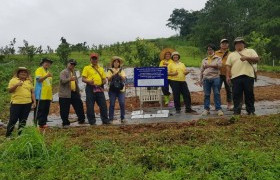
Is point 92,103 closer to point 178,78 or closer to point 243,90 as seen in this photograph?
point 178,78

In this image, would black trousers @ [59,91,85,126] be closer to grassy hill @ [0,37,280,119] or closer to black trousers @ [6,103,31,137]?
black trousers @ [6,103,31,137]

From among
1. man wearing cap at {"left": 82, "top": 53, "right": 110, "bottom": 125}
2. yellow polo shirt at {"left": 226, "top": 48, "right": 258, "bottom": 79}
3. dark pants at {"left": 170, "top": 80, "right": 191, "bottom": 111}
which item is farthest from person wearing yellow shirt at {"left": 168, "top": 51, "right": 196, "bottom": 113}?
man wearing cap at {"left": 82, "top": 53, "right": 110, "bottom": 125}

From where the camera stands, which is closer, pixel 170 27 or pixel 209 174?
pixel 209 174

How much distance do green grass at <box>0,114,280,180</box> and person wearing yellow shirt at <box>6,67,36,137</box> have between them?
146 cm

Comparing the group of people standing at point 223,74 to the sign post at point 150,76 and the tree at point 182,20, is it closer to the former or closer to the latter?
the sign post at point 150,76

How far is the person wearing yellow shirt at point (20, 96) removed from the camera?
933cm

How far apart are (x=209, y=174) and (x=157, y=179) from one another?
66 centimetres

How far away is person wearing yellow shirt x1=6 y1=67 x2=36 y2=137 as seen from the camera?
30.6ft

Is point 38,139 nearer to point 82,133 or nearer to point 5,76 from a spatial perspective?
point 82,133

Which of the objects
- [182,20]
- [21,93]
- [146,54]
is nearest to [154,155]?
[21,93]

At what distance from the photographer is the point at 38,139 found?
669 cm

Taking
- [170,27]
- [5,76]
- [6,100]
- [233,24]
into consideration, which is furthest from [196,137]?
[170,27]

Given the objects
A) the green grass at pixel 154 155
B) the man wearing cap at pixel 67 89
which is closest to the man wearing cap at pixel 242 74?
the green grass at pixel 154 155

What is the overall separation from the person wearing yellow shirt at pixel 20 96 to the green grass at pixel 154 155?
1.46 metres
